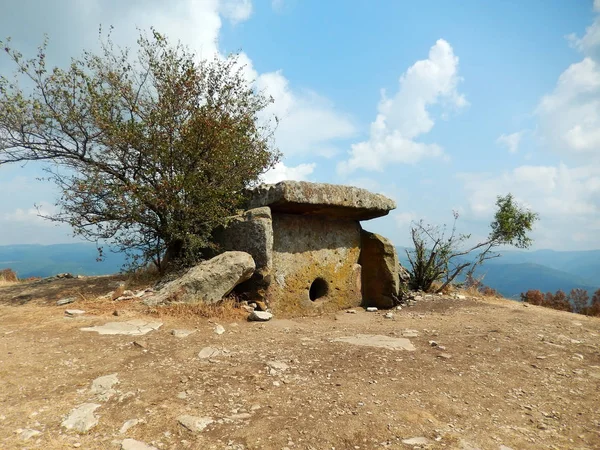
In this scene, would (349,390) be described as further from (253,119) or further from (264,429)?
(253,119)

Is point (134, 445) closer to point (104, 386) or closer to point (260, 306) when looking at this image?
point (104, 386)

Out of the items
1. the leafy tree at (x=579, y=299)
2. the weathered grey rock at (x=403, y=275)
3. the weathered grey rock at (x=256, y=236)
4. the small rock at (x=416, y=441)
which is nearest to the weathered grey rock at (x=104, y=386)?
the small rock at (x=416, y=441)

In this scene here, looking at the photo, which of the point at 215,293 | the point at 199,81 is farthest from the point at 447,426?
the point at 199,81

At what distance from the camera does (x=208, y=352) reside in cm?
460

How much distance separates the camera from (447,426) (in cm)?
313

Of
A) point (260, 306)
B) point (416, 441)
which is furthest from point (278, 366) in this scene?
point (260, 306)

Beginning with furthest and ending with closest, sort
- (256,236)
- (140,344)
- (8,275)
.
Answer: (8,275), (256,236), (140,344)

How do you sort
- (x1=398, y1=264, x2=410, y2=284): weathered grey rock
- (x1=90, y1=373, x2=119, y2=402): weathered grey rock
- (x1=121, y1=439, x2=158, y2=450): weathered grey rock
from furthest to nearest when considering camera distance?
(x1=398, y1=264, x2=410, y2=284): weathered grey rock < (x1=90, y1=373, x2=119, y2=402): weathered grey rock < (x1=121, y1=439, x2=158, y2=450): weathered grey rock

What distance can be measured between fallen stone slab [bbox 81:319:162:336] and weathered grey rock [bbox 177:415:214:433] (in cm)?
226

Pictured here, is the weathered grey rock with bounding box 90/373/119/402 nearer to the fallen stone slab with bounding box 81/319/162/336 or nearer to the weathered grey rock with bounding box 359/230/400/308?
the fallen stone slab with bounding box 81/319/162/336

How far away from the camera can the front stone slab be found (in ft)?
26.3

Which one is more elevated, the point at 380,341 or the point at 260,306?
the point at 260,306

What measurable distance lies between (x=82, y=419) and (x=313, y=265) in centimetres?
595

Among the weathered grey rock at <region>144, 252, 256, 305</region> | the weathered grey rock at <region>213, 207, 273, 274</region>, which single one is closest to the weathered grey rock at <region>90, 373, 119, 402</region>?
the weathered grey rock at <region>144, 252, 256, 305</region>
